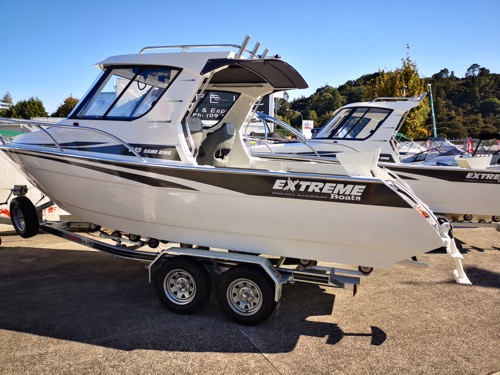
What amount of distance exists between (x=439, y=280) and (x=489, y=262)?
5.22 ft

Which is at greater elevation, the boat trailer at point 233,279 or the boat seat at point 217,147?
the boat seat at point 217,147

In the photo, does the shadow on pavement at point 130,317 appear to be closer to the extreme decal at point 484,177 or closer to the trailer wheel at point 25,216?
the trailer wheel at point 25,216

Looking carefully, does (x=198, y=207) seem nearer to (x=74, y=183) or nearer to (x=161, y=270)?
(x=161, y=270)

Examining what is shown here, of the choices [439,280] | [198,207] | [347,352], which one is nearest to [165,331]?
[198,207]

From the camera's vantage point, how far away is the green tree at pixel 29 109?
52562 millimetres

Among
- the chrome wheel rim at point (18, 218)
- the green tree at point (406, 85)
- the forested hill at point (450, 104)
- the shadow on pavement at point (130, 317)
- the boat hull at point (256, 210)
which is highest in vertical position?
the forested hill at point (450, 104)

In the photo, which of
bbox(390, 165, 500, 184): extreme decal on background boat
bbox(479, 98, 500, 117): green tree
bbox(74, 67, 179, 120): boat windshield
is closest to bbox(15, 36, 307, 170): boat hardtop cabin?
bbox(74, 67, 179, 120): boat windshield

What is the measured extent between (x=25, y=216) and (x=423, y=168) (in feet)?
22.0

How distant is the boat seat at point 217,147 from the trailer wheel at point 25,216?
2.34 metres

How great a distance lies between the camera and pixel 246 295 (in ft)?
14.0

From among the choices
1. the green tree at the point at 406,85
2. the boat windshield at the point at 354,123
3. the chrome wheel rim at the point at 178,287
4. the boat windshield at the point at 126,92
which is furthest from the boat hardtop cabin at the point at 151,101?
the green tree at the point at 406,85

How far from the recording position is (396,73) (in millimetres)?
28531

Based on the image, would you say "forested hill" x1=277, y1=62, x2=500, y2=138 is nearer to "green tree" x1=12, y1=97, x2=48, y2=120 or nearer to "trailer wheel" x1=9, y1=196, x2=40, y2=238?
"green tree" x1=12, y1=97, x2=48, y2=120

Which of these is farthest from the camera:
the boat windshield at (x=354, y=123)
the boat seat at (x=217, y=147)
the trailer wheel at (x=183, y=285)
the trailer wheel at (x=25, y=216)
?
the boat windshield at (x=354, y=123)
